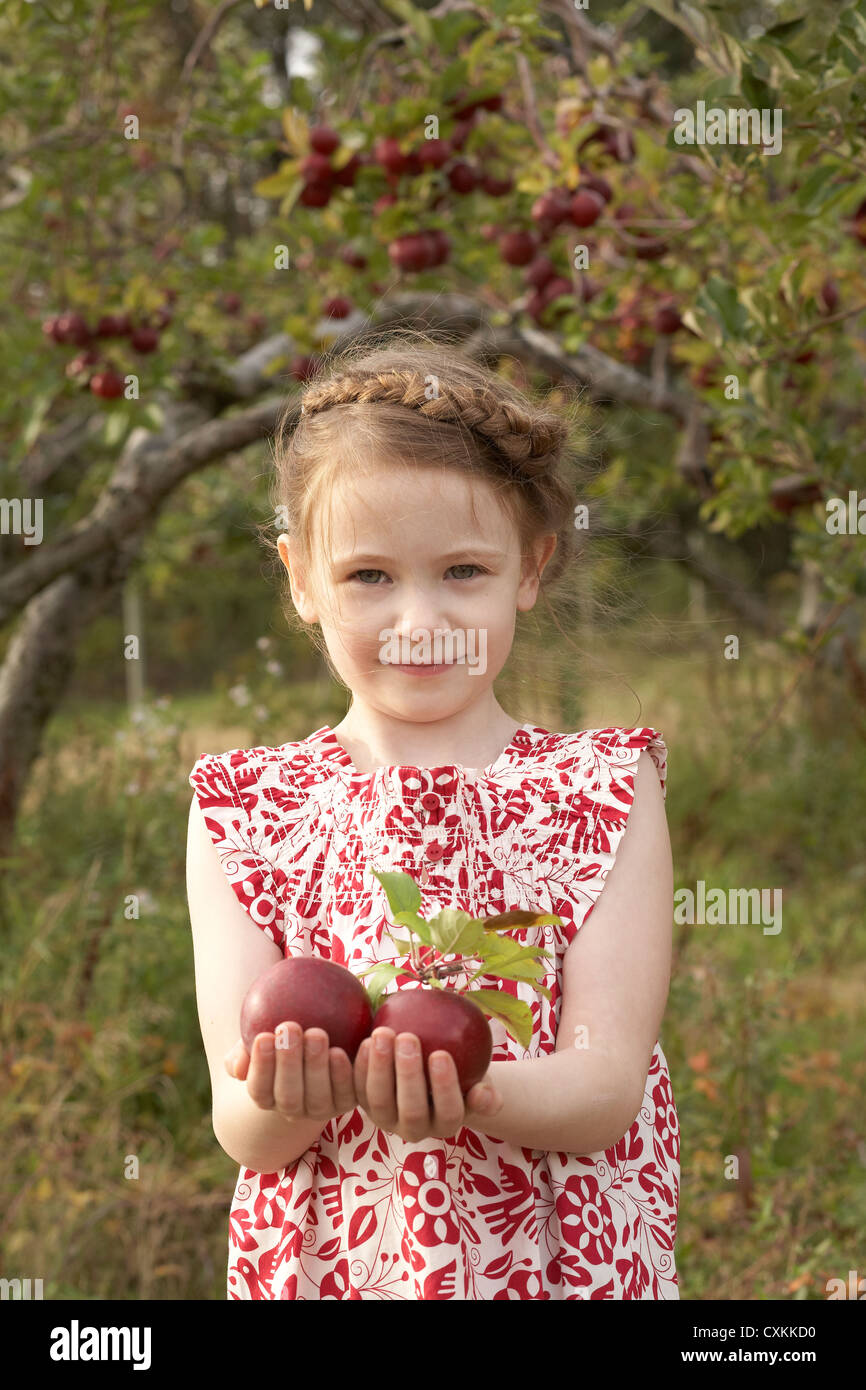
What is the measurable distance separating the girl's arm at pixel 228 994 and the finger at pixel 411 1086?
0.54 feet

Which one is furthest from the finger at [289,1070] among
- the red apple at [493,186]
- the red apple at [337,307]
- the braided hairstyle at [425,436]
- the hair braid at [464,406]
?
the red apple at [493,186]

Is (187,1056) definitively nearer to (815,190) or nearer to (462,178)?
(462,178)

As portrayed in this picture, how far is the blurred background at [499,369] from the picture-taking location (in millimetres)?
2137

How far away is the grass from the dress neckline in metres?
0.23

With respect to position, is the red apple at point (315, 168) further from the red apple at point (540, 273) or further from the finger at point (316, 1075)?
the finger at point (316, 1075)

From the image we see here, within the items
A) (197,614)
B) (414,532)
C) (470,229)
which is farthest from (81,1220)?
(197,614)

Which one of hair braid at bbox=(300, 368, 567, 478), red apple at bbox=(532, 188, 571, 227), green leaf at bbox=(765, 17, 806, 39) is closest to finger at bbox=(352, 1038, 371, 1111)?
hair braid at bbox=(300, 368, 567, 478)

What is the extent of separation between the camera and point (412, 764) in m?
1.30

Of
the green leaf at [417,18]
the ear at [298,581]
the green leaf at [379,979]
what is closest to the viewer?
the green leaf at [379,979]

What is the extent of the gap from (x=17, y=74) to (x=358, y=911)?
3.25 meters

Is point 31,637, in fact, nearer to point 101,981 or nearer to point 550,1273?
point 101,981

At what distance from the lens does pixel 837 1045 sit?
345 centimetres
